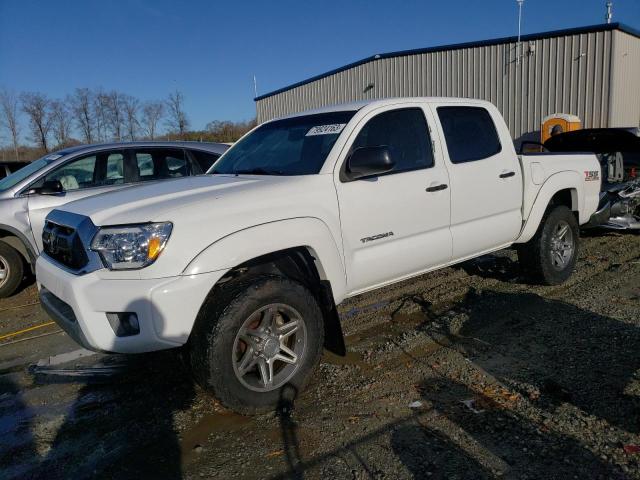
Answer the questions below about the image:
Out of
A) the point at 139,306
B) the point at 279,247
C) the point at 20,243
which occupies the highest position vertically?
the point at 279,247

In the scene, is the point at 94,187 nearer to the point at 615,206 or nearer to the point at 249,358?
the point at 249,358

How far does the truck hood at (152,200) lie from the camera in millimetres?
2936

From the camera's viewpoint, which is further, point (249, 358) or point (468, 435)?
point (249, 358)

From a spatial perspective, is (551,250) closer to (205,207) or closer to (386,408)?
(386,408)

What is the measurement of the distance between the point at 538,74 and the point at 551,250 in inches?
494

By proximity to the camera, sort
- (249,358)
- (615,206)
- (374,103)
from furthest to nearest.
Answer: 1. (615,206)
2. (374,103)
3. (249,358)

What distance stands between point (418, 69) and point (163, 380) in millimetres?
17780

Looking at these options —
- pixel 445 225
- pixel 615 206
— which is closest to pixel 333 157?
pixel 445 225

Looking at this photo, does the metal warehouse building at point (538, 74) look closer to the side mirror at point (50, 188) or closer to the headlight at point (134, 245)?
the side mirror at point (50, 188)

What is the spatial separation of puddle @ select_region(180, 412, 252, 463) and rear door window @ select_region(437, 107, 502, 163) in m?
2.68

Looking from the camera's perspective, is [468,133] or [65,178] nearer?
[468,133]

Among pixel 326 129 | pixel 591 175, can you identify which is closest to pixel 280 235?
pixel 326 129

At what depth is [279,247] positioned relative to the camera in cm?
316

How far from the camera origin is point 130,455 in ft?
9.30
